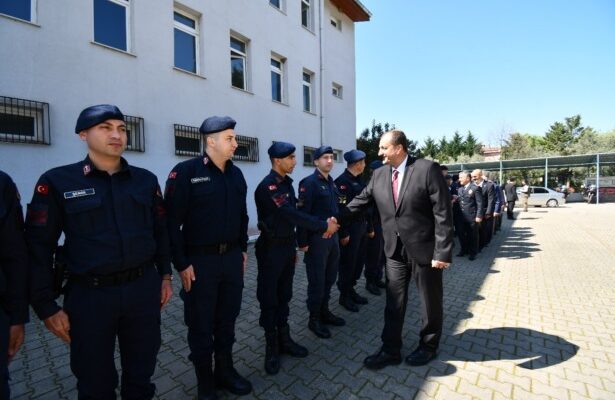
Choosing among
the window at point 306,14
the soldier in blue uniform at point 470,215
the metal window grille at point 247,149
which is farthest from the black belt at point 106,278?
the window at point 306,14

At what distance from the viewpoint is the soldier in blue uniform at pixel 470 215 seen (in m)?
7.38

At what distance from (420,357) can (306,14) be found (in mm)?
13254

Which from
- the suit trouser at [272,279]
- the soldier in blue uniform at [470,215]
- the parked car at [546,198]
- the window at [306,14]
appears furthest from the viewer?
the parked car at [546,198]

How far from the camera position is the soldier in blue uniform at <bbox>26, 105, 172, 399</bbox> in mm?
1738

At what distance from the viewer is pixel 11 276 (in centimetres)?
158

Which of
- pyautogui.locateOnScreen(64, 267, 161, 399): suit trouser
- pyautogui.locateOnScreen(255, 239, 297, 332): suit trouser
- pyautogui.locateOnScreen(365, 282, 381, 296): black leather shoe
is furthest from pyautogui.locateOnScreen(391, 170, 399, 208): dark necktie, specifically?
pyautogui.locateOnScreen(365, 282, 381, 296): black leather shoe

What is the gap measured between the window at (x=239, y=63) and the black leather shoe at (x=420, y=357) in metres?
8.72

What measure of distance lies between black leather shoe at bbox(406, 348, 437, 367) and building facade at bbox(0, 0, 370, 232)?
6099mm

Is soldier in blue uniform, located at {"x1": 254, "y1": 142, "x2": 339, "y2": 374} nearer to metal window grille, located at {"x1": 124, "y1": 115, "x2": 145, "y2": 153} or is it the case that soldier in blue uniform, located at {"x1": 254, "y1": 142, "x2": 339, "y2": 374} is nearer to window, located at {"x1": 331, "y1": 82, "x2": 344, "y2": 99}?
metal window grille, located at {"x1": 124, "y1": 115, "x2": 145, "y2": 153}

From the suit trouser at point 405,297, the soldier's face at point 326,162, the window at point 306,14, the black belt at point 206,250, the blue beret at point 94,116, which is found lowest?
the suit trouser at point 405,297

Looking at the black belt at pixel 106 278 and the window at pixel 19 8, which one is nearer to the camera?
the black belt at pixel 106 278

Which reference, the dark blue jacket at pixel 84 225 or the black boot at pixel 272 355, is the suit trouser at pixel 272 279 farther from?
the dark blue jacket at pixel 84 225

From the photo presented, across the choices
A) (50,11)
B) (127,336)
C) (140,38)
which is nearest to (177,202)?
(127,336)

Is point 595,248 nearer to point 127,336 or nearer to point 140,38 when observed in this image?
point 127,336
